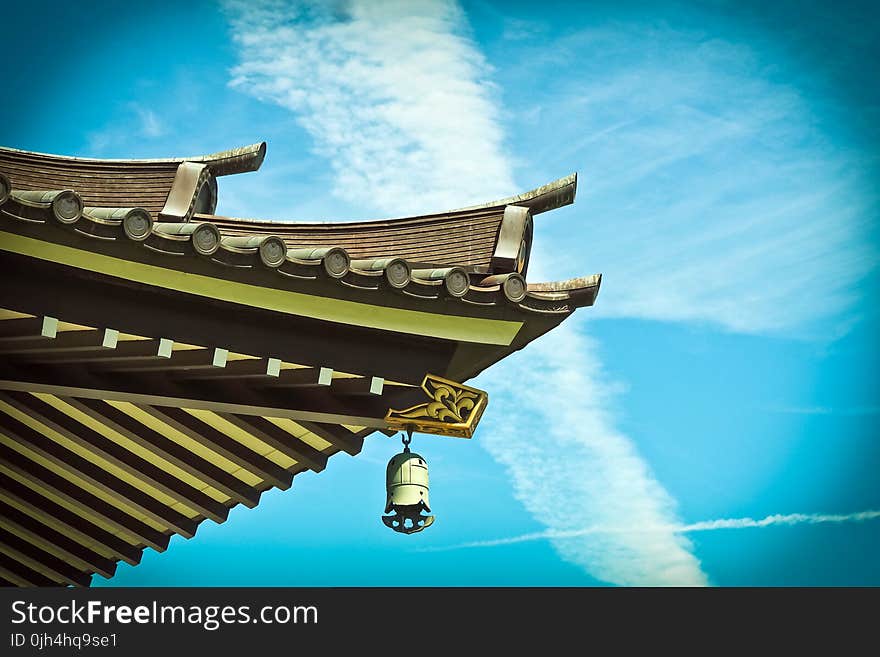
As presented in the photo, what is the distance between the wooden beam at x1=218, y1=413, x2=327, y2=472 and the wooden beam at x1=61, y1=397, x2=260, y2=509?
21.2 inches

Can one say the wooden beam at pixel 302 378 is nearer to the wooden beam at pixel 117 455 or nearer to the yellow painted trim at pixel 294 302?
the yellow painted trim at pixel 294 302

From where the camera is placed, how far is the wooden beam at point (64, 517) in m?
7.18

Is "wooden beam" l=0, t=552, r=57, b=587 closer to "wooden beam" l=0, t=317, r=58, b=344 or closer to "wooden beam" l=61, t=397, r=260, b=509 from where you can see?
"wooden beam" l=61, t=397, r=260, b=509

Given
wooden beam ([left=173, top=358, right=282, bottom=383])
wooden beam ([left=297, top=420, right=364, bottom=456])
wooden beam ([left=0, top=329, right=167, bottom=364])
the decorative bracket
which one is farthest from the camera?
wooden beam ([left=297, top=420, right=364, bottom=456])

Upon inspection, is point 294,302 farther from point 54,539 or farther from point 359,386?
point 54,539

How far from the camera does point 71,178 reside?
638 centimetres

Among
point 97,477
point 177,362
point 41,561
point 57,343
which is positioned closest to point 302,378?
point 177,362

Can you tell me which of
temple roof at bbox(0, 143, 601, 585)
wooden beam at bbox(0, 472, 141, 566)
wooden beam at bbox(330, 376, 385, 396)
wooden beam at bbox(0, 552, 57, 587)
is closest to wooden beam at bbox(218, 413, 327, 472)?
temple roof at bbox(0, 143, 601, 585)

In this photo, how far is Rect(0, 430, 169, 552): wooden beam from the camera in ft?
22.6

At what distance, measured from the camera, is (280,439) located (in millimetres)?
6355

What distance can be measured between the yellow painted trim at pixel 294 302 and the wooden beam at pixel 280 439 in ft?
3.34

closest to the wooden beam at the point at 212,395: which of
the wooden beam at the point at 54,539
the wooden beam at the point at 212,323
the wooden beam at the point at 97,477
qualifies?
the wooden beam at the point at 212,323
